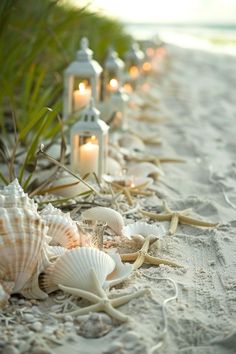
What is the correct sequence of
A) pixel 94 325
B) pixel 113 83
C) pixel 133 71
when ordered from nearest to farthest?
pixel 94 325, pixel 113 83, pixel 133 71

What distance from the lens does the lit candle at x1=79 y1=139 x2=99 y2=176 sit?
3.16 meters

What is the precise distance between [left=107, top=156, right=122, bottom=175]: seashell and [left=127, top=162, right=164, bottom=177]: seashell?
0.21 ft

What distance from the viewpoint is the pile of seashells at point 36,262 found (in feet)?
6.45

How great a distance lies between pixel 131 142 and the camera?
4176mm

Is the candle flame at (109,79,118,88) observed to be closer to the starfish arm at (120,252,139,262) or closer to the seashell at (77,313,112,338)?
the starfish arm at (120,252,139,262)

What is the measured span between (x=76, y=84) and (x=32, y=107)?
0.70 meters

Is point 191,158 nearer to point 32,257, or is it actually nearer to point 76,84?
A: point 76,84

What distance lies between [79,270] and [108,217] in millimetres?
563

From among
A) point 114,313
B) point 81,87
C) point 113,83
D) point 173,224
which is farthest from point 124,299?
point 113,83

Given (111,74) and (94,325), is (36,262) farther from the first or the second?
(111,74)

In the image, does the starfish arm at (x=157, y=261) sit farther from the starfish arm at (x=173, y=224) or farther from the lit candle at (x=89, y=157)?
the lit candle at (x=89, y=157)

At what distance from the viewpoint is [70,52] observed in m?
5.32

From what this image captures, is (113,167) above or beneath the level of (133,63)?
beneath

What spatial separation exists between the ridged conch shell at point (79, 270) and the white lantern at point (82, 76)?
1798 mm
